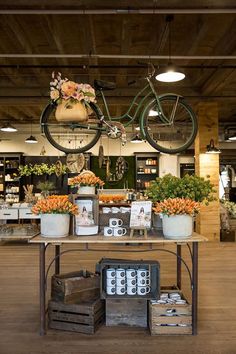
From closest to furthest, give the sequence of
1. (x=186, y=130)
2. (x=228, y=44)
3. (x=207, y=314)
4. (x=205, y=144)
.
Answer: (x=207, y=314)
(x=228, y=44)
(x=205, y=144)
(x=186, y=130)

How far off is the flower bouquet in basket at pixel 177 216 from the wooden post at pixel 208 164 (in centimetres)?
562

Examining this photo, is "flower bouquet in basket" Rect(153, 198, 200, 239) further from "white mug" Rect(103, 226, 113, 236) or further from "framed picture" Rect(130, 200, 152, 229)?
"white mug" Rect(103, 226, 113, 236)

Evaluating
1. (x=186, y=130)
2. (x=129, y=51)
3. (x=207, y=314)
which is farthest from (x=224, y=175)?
(x=207, y=314)

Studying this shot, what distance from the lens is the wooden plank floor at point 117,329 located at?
3.38 m

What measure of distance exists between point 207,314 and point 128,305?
0.96m

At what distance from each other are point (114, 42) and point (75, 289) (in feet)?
13.1

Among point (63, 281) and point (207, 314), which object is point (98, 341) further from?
point (207, 314)

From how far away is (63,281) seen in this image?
151 inches

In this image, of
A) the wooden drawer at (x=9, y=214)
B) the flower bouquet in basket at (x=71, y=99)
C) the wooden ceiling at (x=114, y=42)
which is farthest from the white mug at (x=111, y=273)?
the wooden drawer at (x=9, y=214)

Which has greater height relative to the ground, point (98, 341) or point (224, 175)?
point (224, 175)

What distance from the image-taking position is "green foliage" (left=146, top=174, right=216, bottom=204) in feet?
12.5

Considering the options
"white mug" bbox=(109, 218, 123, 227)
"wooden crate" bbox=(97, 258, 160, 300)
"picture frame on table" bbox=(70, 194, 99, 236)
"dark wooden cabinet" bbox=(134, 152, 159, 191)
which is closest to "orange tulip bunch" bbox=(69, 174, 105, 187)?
"picture frame on table" bbox=(70, 194, 99, 236)

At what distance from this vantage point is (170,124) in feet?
13.1

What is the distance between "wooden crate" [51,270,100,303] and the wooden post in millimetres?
5603
